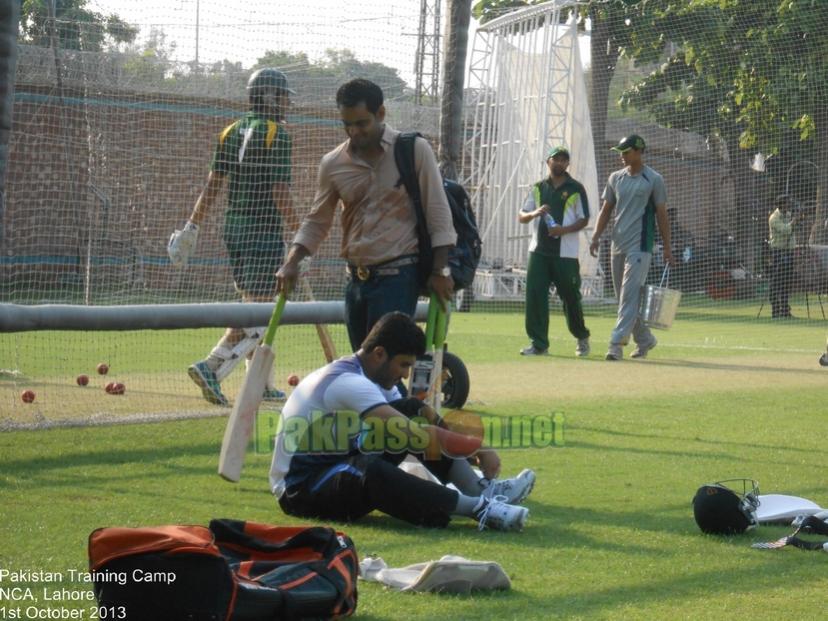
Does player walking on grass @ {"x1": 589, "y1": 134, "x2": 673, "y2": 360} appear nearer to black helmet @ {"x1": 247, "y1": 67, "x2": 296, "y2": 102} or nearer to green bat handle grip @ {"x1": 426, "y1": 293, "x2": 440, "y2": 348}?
black helmet @ {"x1": 247, "y1": 67, "x2": 296, "y2": 102}

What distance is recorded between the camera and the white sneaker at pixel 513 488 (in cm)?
641

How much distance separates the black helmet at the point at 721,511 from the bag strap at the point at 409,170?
209cm

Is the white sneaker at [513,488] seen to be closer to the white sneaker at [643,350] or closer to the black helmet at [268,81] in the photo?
the black helmet at [268,81]

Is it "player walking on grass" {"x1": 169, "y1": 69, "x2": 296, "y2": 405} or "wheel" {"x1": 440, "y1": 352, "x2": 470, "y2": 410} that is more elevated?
"player walking on grass" {"x1": 169, "y1": 69, "x2": 296, "y2": 405}

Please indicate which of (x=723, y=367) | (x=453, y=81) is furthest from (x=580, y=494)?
(x=723, y=367)

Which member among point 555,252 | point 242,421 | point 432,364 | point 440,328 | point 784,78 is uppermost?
point 784,78

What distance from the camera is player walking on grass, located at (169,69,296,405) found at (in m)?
10.2

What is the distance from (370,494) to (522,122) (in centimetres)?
2142

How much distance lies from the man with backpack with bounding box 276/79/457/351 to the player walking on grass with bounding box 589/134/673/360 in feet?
25.1

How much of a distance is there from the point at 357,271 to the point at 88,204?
8.37 m

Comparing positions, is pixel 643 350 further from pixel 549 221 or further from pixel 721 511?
pixel 721 511

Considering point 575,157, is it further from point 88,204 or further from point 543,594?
point 543,594

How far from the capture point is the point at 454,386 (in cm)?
984

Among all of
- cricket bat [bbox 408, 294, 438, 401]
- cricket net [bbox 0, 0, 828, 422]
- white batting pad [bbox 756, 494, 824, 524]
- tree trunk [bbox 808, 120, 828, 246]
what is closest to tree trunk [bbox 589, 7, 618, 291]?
cricket net [bbox 0, 0, 828, 422]
